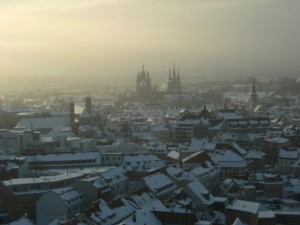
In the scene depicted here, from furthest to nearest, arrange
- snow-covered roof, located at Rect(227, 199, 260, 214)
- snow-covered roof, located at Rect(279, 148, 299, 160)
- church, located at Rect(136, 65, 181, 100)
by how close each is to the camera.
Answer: church, located at Rect(136, 65, 181, 100) < snow-covered roof, located at Rect(279, 148, 299, 160) < snow-covered roof, located at Rect(227, 199, 260, 214)

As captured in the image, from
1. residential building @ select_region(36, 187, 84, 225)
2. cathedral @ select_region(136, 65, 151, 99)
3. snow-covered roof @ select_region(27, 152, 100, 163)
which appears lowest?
residential building @ select_region(36, 187, 84, 225)

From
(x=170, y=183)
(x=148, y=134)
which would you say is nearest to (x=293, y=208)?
(x=170, y=183)

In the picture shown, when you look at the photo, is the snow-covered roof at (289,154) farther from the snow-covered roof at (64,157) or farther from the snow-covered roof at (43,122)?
the snow-covered roof at (43,122)

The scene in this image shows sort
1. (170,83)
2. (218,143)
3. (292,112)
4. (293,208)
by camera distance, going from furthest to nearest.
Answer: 1. (170,83)
2. (292,112)
3. (218,143)
4. (293,208)

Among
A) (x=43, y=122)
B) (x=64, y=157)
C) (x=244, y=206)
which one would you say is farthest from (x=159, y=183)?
(x=43, y=122)

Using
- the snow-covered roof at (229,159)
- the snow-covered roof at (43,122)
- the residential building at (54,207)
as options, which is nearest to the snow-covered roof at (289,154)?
the snow-covered roof at (229,159)

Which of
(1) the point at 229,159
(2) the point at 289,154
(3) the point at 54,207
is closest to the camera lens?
(3) the point at 54,207

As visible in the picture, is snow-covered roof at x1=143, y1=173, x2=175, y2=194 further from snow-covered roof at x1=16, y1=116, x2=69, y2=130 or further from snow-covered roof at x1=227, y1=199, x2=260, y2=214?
snow-covered roof at x1=16, y1=116, x2=69, y2=130

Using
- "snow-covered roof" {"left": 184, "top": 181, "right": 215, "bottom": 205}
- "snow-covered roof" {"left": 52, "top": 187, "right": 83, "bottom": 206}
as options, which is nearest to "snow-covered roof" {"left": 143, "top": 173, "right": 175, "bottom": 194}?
"snow-covered roof" {"left": 184, "top": 181, "right": 215, "bottom": 205}

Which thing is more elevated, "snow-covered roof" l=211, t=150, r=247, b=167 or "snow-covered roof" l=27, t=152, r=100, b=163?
"snow-covered roof" l=27, t=152, r=100, b=163

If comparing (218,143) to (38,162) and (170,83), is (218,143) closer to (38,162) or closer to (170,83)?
(38,162)

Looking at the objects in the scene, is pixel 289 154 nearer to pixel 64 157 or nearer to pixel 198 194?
pixel 198 194
